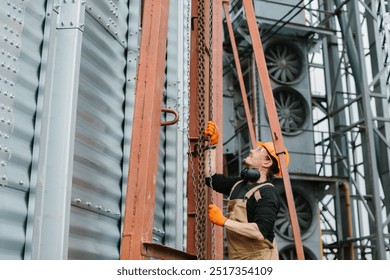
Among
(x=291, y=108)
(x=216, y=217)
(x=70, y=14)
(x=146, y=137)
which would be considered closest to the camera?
(x=146, y=137)

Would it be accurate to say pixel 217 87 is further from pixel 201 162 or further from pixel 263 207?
pixel 263 207

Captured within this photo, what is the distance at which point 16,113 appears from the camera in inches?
136

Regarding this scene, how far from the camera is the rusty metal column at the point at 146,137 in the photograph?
3434 mm

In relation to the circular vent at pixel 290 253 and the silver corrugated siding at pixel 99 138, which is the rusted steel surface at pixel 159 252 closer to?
the silver corrugated siding at pixel 99 138

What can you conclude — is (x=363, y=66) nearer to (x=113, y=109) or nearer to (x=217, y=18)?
(x=217, y=18)

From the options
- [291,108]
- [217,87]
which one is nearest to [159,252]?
[217,87]

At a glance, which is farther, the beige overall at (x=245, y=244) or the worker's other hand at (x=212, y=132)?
the worker's other hand at (x=212, y=132)

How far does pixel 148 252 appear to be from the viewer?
11.4 feet

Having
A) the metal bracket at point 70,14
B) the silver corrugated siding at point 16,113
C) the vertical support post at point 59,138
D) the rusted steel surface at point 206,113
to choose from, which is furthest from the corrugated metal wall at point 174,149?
the silver corrugated siding at point 16,113

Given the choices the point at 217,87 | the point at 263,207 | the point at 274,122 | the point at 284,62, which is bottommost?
the point at 263,207

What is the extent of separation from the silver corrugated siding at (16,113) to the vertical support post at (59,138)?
109mm

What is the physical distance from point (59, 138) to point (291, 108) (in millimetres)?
12835

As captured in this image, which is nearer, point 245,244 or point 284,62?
point 245,244

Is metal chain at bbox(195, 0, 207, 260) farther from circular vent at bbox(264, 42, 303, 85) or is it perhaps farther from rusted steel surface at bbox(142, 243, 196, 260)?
circular vent at bbox(264, 42, 303, 85)
